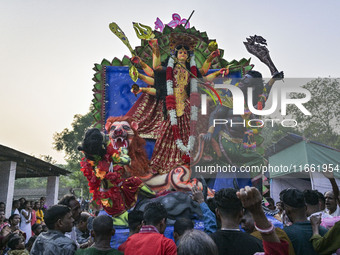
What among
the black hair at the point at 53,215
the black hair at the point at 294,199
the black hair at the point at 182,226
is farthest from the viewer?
the black hair at the point at 182,226

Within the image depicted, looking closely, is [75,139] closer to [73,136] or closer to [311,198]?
[73,136]

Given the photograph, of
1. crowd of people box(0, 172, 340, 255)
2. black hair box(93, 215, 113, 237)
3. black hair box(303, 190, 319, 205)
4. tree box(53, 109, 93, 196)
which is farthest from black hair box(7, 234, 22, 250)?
tree box(53, 109, 93, 196)

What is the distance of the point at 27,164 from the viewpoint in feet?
42.9

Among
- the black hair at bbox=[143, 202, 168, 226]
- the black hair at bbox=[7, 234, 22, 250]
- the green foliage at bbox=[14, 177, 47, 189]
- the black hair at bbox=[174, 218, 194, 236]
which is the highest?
the green foliage at bbox=[14, 177, 47, 189]

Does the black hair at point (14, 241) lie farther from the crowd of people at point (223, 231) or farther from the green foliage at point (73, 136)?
the green foliage at point (73, 136)

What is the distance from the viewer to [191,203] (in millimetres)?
5488

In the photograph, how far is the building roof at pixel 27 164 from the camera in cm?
985

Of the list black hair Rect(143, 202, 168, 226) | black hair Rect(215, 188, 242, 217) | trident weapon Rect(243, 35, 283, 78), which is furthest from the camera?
trident weapon Rect(243, 35, 283, 78)

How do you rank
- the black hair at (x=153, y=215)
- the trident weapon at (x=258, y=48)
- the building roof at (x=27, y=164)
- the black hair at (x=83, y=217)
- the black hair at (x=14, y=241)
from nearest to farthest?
the black hair at (x=153, y=215) < the black hair at (x=83, y=217) < the black hair at (x=14, y=241) < the trident weapon at (x=258, y=48) < the building roof at (x=27, y=164)

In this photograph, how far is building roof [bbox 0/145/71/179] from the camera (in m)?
9.85

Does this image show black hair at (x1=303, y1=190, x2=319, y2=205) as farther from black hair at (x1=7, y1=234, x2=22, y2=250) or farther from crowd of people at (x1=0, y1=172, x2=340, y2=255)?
black hair at (x1=7, y1=234, x2=22, y2=250)

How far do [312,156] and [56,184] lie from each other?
1209cm

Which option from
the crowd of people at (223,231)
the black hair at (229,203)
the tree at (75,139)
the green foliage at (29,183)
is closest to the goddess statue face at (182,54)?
the crowd of people at (223,231)

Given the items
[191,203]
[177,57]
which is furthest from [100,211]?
[177,57]
